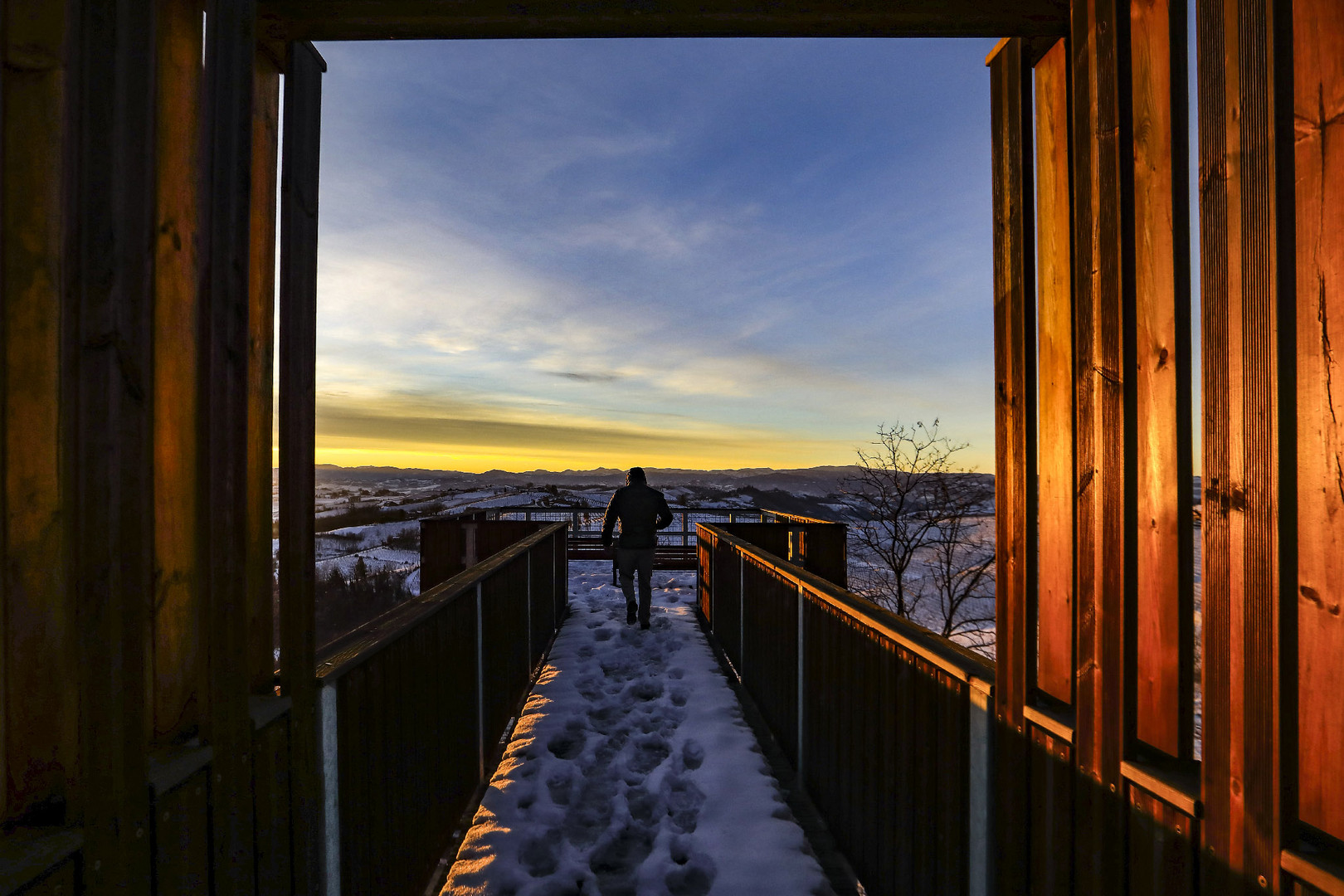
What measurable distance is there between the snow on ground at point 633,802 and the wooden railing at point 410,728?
0.25 m

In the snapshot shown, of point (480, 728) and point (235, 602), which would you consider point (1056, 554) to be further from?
point (480, 728)

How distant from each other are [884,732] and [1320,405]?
1.97 metres

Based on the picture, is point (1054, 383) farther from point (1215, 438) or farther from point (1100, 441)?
point (1215, 438)

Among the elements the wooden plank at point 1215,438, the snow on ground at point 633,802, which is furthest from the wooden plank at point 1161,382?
the snow on ground at point 633,802

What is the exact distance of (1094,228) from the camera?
1.64 m

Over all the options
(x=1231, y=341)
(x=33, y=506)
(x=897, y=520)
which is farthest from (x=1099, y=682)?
(x=897, y=520)

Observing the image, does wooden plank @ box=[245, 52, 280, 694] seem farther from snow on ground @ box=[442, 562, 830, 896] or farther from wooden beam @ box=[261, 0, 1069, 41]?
snow on ground @ box=[442, 562, 830, 896]

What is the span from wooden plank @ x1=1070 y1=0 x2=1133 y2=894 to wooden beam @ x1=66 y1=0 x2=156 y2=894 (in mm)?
2291

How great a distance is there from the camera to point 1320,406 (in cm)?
112

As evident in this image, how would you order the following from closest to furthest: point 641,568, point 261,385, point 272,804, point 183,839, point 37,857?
point 37,857, point 183,839, point 272,804, point 261,385, point 641,568

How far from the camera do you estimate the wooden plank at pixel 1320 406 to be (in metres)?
1.10

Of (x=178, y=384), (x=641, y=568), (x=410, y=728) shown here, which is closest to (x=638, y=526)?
(x=641, y=568)

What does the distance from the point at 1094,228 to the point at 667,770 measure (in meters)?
3.47

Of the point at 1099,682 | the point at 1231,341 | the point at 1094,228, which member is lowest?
the point at 1099,682
